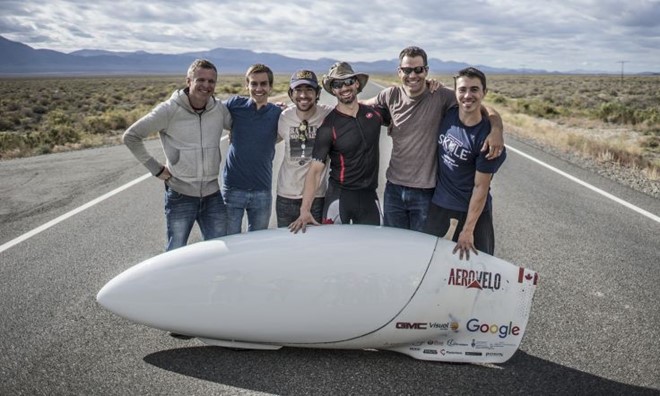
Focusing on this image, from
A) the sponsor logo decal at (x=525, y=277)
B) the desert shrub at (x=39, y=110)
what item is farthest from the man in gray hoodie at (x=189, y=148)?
the desert shrub at (x=39, y=110)

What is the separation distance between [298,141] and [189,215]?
114 cm

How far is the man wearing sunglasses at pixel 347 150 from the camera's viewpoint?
412 cm

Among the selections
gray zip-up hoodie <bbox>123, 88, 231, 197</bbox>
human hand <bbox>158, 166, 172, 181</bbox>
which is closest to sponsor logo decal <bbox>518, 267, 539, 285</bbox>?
gray zip-up hoodie <bbox>123, 88, 231, 197</bbox>

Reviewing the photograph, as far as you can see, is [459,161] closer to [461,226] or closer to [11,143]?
[461,226]

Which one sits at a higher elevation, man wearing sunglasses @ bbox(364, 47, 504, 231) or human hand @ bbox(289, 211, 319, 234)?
man wearing sunglasses @ bbox(364, 47, 504, 231)

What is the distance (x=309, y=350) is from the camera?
405 centimetres

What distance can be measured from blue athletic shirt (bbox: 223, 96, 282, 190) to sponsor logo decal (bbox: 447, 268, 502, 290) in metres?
1.81

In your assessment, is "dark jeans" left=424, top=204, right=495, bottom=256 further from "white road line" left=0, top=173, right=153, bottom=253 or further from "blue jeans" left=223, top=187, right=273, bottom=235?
"white road line" left=0, top=173, right=153, bottom=253

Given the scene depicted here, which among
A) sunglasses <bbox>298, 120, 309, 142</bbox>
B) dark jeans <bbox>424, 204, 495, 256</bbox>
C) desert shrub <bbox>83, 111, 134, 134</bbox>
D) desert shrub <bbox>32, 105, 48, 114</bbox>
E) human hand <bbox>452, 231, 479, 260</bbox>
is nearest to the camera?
human hand <bbox>452, 231, 479, 260</bbox>

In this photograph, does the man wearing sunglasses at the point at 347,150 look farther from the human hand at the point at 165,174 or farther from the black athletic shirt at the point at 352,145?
the human hand at the point at 165,174

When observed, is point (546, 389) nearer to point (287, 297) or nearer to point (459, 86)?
point (287, 297)

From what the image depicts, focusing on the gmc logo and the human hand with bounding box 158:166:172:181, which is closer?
the gmc logo

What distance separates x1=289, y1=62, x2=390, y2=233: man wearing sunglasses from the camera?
4.12m

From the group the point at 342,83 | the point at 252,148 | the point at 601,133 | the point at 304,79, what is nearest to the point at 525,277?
the point at 342,83
